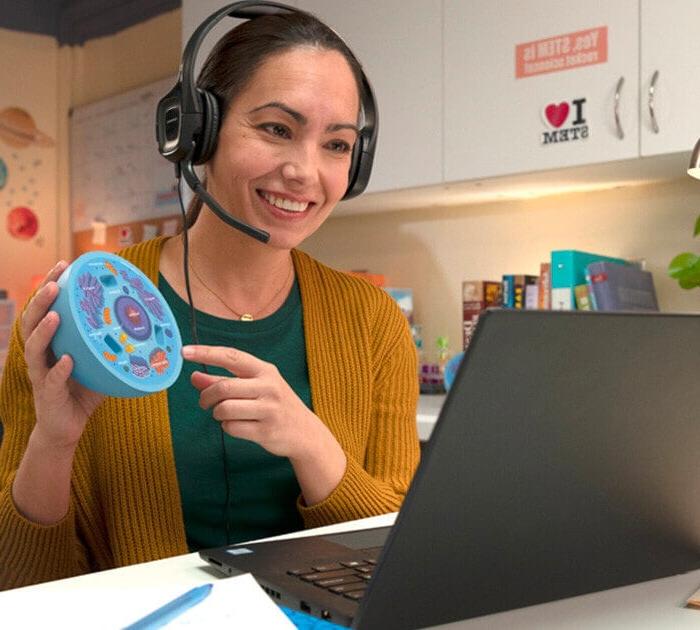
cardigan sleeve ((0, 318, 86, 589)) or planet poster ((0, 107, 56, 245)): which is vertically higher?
planet poster ((0, 107, 56, 245))

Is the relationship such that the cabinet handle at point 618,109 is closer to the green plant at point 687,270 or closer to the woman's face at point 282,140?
the green plant at point 687,270

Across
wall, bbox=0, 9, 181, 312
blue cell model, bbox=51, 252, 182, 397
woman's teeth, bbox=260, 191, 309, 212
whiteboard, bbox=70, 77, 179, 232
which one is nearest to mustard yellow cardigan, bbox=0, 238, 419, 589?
woman's teeth, bbox=260, 191, 309, 212

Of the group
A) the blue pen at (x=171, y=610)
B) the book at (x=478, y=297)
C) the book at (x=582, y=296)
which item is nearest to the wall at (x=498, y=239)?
the book at (x=478, y=297)

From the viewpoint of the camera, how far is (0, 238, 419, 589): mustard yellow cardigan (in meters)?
0.98

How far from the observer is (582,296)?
2160 mm

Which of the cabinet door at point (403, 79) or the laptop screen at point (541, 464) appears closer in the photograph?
the laptop screen at point (541, 464)

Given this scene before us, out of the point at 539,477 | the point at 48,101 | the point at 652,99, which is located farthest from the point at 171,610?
the point at 48,101

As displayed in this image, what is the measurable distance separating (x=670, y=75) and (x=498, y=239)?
2.51ft

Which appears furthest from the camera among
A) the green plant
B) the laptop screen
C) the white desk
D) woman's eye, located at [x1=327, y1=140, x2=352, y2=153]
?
the green plant

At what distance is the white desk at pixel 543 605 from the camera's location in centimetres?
60

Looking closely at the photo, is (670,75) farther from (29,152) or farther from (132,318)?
(29,152)

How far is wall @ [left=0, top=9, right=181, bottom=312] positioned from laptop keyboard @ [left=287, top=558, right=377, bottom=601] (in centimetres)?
333

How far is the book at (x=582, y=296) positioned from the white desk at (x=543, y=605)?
1.47 metres

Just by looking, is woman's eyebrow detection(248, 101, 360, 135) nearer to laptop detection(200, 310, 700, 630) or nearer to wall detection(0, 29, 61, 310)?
laptop detection(200, 310, 700, 630)
